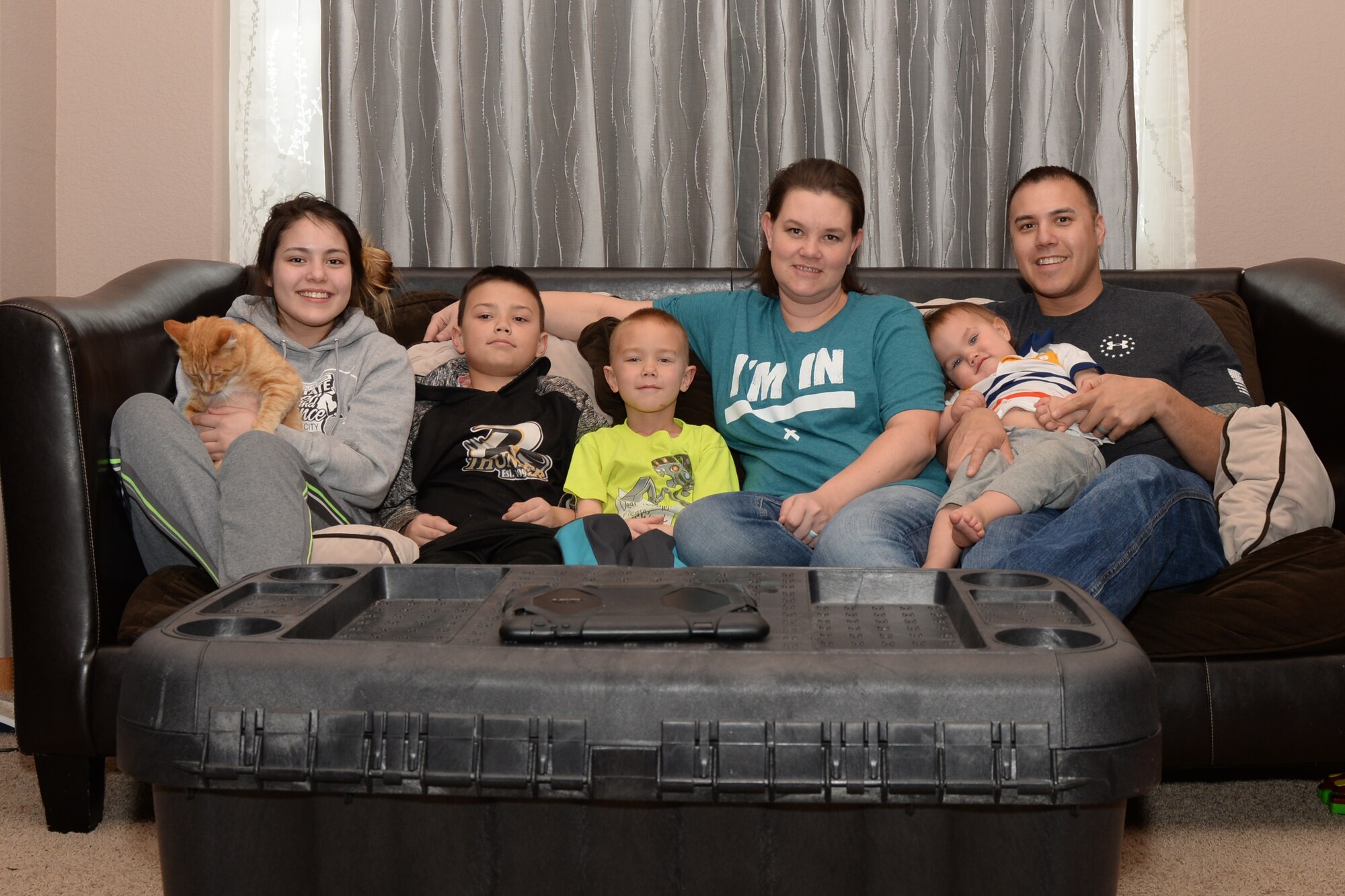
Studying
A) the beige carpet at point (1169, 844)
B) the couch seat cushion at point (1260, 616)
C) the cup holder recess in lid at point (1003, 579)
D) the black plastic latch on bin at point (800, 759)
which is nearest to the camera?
the black plastic latch on bin at point (800, 759)

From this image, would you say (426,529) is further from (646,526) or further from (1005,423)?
(1005,423)

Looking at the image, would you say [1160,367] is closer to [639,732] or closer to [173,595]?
[639,732]

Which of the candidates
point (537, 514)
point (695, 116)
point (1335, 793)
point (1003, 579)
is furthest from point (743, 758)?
point (695, 116)

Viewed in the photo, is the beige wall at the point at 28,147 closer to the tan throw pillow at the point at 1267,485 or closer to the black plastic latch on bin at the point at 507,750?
the black plastic latch on bin at the point at 507,750

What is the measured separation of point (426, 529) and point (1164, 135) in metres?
2.26

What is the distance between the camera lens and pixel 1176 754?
1540 mm

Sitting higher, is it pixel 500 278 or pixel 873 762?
pixel 500 278

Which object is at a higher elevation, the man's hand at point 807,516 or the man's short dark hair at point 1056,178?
the man's short dark hair at point 1056,178

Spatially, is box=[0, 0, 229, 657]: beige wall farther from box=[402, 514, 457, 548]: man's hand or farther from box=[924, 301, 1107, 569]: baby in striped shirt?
box=[924, 301, 1107, 569]: baby in striped shirt

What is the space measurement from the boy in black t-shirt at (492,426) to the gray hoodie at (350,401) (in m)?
0.08

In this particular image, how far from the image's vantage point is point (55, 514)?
1.57 m

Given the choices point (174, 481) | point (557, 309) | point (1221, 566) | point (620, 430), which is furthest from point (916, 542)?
point (174, 481)

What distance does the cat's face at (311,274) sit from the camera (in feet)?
6.72

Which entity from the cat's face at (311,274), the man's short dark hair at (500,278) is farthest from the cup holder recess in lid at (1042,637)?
the cat's face at (311,274)
